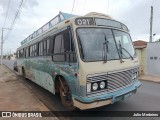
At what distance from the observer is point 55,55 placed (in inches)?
256

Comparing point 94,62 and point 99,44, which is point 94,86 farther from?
point 99,44

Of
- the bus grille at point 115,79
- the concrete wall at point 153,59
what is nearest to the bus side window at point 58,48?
the bus grille at point 115,79

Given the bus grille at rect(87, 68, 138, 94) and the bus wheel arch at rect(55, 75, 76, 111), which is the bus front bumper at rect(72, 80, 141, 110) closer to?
the bus grille at rect(87, 68, 138, 94)

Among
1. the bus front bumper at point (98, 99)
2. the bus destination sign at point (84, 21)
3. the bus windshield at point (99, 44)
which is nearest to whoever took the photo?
the bus front bumper at point (98, 99)

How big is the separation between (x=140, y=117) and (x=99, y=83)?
1.75m

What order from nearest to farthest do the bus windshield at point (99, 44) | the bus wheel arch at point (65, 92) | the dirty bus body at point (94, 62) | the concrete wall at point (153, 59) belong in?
the dirty bus body at point (94, 62) → the bus windshield at point (99, 44) → the bus wheel arch at point (65, 92) → the concrete wall at point (153, 59)

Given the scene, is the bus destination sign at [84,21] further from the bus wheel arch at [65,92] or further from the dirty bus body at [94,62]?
the bus wheel arch at [65,92]

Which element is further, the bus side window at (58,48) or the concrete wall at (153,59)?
the concrete wall at (153,59)

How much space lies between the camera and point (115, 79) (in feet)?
16.9

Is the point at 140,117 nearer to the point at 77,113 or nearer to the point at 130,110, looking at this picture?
the point at 130,110

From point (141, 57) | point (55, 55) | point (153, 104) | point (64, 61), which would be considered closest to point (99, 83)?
point (64, 61)

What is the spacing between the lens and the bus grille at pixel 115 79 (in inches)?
187

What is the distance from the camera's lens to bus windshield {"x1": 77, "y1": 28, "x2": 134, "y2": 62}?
4.98 metres

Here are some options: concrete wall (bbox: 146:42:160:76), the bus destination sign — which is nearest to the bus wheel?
the bus destination sign
